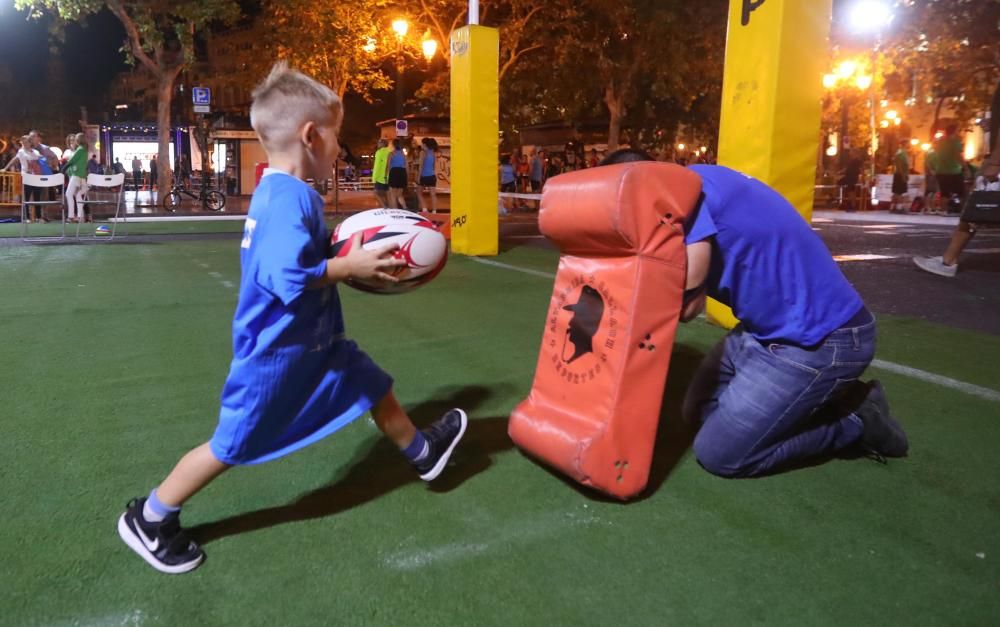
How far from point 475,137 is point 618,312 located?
8.60 m

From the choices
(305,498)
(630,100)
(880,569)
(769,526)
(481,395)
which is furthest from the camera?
(630,100)

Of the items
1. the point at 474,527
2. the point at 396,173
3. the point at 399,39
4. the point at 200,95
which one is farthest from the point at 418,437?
the point at 200,95

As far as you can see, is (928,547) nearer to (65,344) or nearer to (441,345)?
(441,345)

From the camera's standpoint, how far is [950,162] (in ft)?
57.8

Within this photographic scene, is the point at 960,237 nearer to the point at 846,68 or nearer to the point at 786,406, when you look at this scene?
the point at 786,406

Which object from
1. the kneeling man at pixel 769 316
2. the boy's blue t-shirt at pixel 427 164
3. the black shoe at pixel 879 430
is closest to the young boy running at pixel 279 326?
the kneeling man at pixel 769 316

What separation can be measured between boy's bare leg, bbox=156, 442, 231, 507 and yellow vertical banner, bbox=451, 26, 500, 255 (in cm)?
894

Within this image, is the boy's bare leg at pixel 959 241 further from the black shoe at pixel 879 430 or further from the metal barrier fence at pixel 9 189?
the metal barrier fence at pixel 9 189

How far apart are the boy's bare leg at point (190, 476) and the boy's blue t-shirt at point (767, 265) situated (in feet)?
6.04

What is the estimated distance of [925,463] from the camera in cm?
337

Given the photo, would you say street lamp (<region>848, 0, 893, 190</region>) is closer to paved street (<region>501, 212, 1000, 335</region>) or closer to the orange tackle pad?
paved street (<region>501, 212, 1000, 335</region>)

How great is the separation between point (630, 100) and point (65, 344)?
25896mm

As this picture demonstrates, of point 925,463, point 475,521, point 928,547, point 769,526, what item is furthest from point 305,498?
point 925,463

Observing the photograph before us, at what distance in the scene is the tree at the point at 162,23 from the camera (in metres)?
21.4
